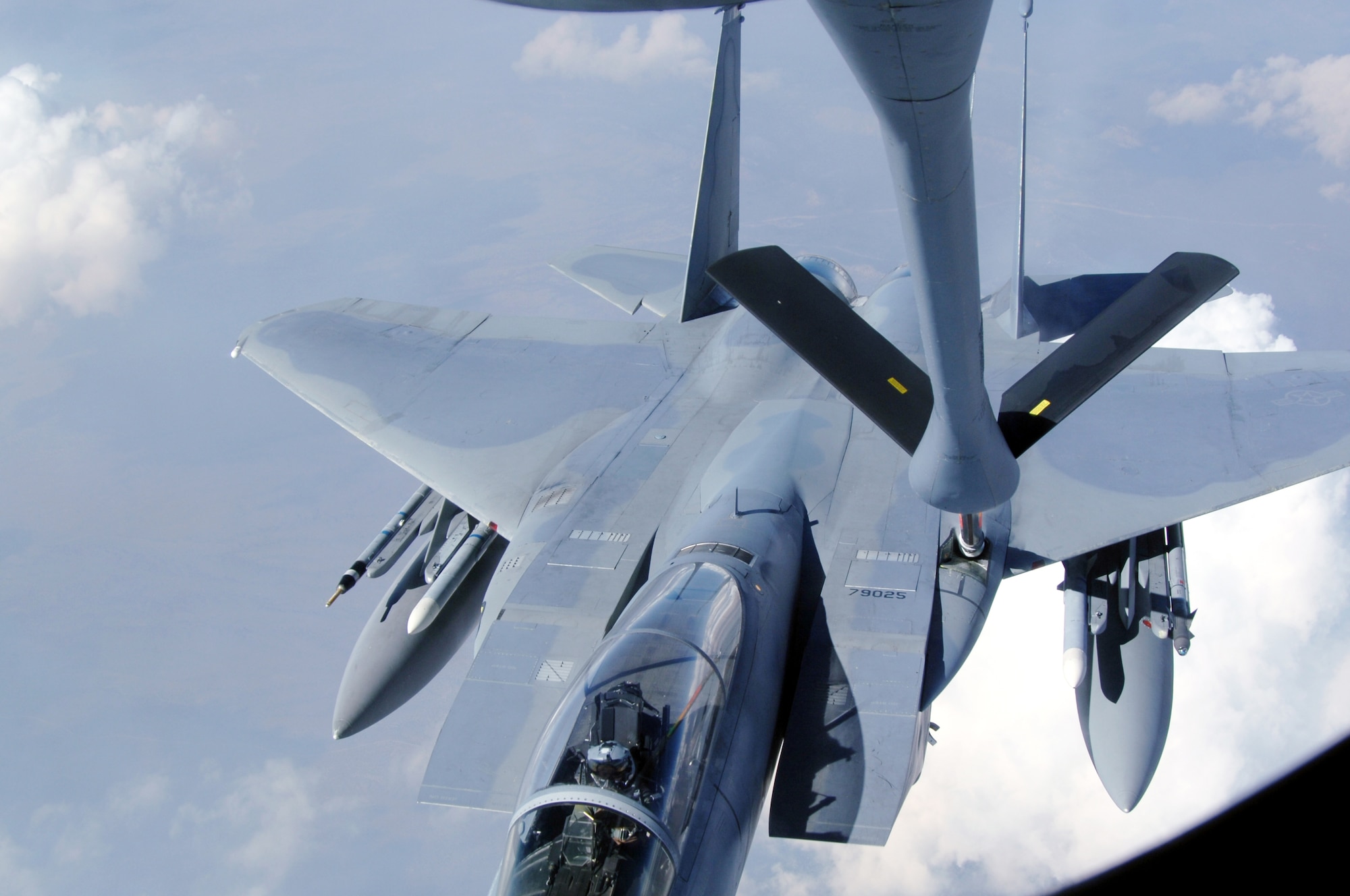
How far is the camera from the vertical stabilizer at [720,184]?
32.2 feet

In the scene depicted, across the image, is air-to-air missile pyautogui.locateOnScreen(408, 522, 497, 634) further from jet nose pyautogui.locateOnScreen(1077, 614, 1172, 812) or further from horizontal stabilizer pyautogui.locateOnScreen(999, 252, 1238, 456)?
jet nose pyautogui.locateOnScreen(1077, 614, 1172, 812)

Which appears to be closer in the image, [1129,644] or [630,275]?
[1129,644]

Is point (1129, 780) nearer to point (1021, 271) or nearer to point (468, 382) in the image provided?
point (1021, 271)

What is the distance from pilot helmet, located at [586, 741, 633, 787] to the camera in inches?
167

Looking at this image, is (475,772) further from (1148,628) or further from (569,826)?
(1148,628)

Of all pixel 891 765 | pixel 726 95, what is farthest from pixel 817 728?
pixel 726 95

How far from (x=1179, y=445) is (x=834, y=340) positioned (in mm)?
4986

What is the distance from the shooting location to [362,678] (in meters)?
8.81

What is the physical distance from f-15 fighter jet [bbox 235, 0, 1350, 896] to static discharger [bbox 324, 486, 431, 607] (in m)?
0.05

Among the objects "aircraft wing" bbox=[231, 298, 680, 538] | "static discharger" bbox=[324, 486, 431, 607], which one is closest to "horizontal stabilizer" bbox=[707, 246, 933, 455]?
"aircraft wing" bbox=[231, 298, 680, 538]

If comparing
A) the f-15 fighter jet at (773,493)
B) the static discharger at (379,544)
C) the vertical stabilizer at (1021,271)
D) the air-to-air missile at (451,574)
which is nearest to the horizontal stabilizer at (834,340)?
the f-15 fighter jet at (773,493)

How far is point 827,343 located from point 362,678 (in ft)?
20.5

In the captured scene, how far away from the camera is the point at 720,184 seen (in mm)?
10258

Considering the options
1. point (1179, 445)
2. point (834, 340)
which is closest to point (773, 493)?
point (834, 340)
